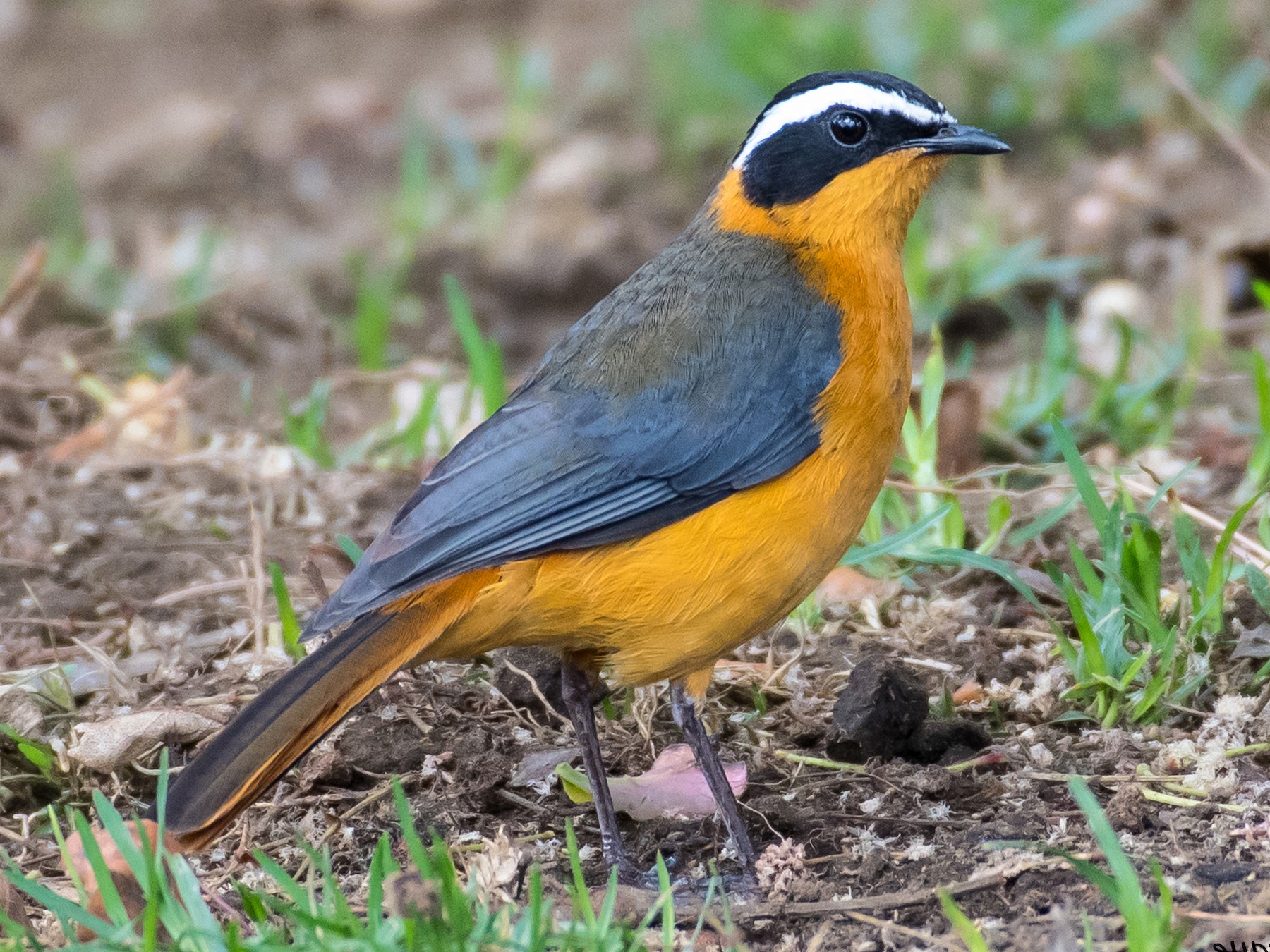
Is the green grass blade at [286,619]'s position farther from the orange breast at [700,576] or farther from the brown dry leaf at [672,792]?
the brown dry leaf at [672,792]

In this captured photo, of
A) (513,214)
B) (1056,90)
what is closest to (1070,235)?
(1056,90)

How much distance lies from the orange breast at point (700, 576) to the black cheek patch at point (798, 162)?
0.67m

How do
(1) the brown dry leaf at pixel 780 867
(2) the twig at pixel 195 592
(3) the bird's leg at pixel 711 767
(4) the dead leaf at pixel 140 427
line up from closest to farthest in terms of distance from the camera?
1. (1) the brown dry leaf at pixel 780 867
2. (3) the bird's leg at pixel 711 767
3. (2) the twig at pixel 195 592
4. (4) the dead leaf at pixel 140 427

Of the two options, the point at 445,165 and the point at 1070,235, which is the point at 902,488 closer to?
the point at 1070,235

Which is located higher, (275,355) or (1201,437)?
(275,355)

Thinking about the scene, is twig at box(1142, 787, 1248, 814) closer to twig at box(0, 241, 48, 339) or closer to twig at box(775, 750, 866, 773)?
twig at box(775, 750, 866, 773)

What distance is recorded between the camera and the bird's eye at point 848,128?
15.0 ft

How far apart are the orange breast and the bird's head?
583 millimetres

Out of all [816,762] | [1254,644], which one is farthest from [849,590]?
[1254,644]

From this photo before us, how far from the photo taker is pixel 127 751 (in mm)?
4402

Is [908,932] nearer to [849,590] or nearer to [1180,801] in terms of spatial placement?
[1180,801]

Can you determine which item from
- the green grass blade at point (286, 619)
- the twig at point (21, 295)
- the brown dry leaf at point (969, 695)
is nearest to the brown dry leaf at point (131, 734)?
the green grass blade at point (286, 619)

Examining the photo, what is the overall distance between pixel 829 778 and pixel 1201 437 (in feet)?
8.52

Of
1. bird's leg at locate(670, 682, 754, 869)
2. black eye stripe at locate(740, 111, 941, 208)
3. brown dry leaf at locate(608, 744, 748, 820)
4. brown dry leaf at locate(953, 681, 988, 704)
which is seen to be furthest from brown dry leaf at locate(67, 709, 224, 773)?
black eye stripe at locate(740, 111, 941, 208)
